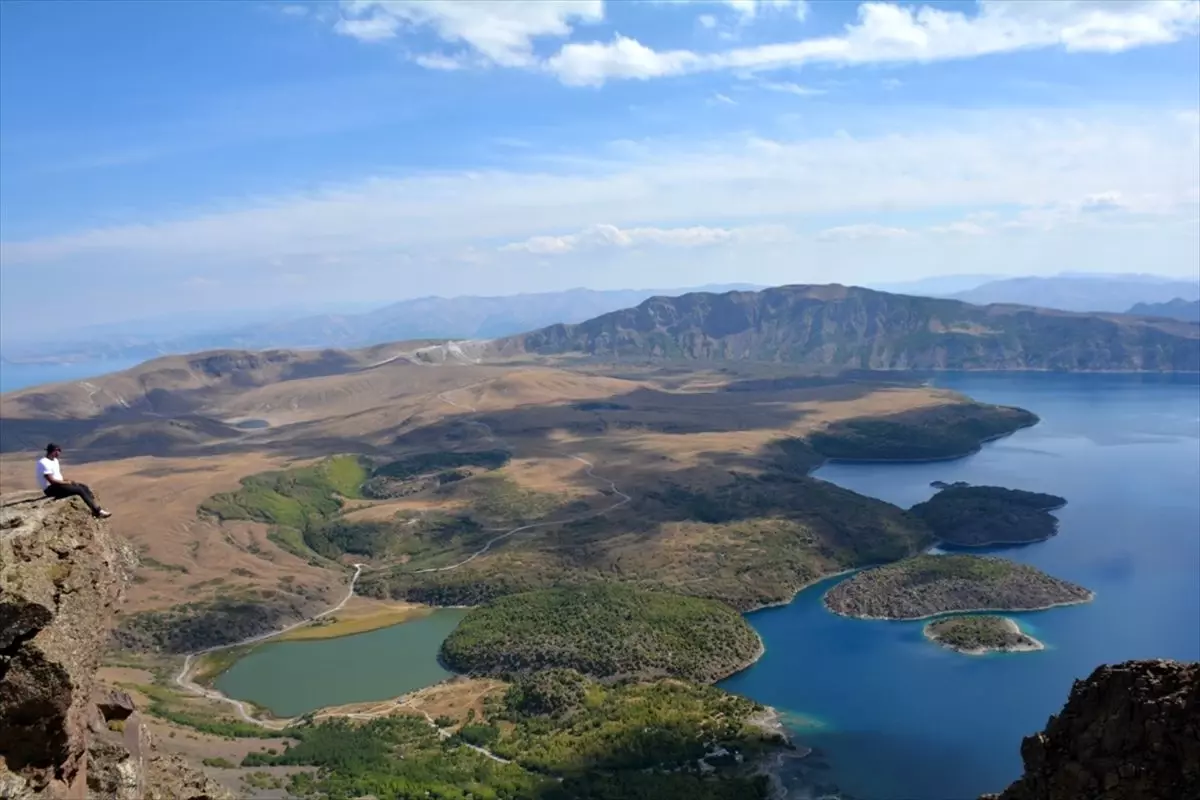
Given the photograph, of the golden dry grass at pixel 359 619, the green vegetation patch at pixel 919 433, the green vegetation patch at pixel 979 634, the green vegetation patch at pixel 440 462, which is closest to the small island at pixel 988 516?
the green vegetation patch at pixel 979 634

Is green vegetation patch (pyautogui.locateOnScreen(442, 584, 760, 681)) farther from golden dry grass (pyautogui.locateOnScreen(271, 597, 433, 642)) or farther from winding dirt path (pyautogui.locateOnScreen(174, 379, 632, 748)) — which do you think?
winding dirt path (pyautogui.locateOnScreen(174, 379, 632, 748))

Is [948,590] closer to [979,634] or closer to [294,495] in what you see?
[979,634]

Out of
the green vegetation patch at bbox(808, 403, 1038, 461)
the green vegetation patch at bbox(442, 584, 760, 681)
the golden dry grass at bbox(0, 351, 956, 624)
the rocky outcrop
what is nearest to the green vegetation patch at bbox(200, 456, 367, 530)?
the golden dry grass at bbox(0, 351, 956, 624)

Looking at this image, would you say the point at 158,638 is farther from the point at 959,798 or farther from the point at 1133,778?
the point at 1133,778

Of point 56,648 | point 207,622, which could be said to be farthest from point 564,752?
point 207,622

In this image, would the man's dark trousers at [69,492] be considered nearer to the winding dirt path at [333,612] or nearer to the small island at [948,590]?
the winding dirt path at [333,612]

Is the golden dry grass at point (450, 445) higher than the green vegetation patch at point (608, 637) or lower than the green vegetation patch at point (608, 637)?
higher

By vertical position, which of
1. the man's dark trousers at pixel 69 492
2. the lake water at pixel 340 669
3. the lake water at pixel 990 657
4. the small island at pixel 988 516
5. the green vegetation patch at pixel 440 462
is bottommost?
the lake water at pixel 340 669
